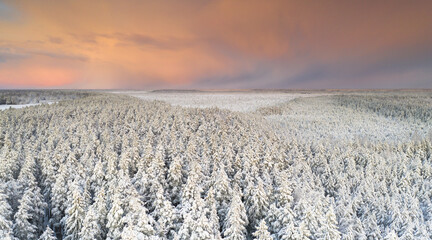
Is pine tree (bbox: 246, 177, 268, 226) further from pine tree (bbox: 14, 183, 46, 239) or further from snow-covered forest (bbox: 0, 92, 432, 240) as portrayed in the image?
pine tree (bbox: 14, 183, 46, 239)

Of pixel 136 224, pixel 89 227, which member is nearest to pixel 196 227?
pixel 136 224

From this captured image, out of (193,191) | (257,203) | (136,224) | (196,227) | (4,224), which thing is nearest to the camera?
(4,224)

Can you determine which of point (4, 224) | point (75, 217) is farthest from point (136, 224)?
point (4, 224)

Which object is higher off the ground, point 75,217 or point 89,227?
point 75,217

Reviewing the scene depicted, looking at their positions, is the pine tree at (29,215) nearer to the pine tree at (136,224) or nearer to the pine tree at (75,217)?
the pine tree at (75,217)

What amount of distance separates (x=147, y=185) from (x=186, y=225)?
28.9 ft

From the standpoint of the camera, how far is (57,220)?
23391 millimetres

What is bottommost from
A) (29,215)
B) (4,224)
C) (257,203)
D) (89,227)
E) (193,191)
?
(257,203)

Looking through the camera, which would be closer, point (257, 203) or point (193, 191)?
point (193, 191)

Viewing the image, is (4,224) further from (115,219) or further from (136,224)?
(136,224)

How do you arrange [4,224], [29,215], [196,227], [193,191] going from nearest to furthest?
[4,224]
[196,227]
[29,215]
[193,191]

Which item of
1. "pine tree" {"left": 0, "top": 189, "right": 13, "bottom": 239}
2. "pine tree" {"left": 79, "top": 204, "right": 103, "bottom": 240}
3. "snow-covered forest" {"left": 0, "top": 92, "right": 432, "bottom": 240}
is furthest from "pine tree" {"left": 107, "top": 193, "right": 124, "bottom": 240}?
"pine tree" {"left": 0, "top": 189, "right": 13, "bottom": 239}

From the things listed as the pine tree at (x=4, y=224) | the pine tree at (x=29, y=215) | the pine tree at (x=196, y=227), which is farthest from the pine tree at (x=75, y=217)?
the pine tree at (x=196, y=227)

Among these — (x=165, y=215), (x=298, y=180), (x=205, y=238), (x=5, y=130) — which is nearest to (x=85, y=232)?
(x=165, y=215)
